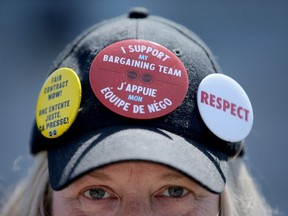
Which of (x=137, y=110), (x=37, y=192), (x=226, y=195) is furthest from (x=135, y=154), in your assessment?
(x=37, y=192)

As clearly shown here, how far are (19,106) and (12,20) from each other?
756mm

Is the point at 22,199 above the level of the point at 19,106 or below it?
above

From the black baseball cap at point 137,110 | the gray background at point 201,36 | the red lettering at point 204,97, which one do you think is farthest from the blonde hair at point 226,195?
the gray background at point 201,36

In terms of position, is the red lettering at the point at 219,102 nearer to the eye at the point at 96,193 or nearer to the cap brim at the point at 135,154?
the cap brim at the point at 135,154

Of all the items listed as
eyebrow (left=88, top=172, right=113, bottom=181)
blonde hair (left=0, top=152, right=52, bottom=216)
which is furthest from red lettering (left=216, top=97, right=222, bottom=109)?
blonde hair (left=0, top=152, right=52, bottom=216)

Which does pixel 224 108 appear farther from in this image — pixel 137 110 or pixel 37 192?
pixel 37 192

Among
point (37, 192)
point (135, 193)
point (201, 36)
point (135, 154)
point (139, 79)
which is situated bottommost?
point (201, 36)

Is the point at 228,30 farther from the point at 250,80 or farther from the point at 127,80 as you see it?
the point at 127,80

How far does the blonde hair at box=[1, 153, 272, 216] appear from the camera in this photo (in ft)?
5.74

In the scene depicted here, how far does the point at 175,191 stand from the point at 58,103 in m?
0.37

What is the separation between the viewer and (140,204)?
1520 millimetres

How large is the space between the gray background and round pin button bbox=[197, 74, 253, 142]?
3.23 m

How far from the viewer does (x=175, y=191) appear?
1576mm

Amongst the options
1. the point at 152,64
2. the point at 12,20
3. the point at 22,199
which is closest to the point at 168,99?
the point at 152,64
